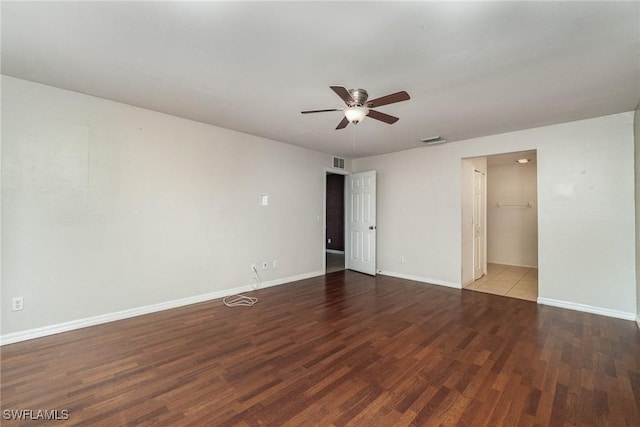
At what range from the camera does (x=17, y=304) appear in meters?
2.75

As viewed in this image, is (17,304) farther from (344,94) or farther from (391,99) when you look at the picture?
(391,99)

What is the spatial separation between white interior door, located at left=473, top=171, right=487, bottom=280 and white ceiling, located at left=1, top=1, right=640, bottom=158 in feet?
6.79

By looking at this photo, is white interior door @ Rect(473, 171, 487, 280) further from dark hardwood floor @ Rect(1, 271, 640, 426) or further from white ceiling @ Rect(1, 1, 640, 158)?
white ceiling @ Rect(1, 1, 640, 158)

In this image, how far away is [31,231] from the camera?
281cm

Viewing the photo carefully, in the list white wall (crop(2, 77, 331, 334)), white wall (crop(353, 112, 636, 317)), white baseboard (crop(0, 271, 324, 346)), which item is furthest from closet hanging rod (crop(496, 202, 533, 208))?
white baseboard (crop(0, 271, 324, 346))

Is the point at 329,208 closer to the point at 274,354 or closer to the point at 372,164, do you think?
the point at 372,164

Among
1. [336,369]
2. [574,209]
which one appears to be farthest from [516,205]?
[336,369]

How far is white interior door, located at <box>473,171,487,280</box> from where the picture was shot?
5.41m

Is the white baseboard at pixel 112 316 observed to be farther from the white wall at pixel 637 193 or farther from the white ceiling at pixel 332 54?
the white wall at pixel 637 193

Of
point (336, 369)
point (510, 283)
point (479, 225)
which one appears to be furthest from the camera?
point (479, 225)

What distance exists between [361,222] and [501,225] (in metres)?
3.80

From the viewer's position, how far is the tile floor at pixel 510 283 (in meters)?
4.54

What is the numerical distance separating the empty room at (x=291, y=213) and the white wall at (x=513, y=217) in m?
2.09

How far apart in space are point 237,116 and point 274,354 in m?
2.95
